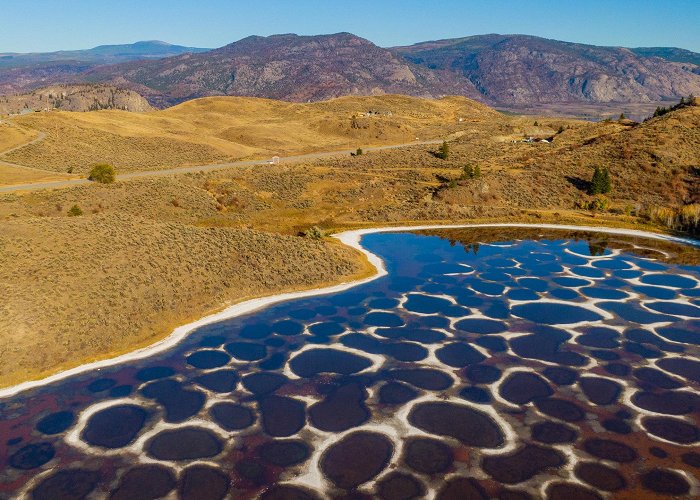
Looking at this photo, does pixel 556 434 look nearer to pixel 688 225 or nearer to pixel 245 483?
pixel 245 483

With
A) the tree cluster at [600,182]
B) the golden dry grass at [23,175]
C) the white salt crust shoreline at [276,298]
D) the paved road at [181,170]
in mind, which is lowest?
the white salt crust shoreline at [276,298]

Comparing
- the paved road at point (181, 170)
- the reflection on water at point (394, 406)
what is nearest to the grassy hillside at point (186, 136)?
the paved road at point (181, 170)

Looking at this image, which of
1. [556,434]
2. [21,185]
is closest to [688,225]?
[556,434]

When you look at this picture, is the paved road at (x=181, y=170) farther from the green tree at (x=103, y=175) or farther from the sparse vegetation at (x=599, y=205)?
the sparse vegetation at (x=599, y=205)

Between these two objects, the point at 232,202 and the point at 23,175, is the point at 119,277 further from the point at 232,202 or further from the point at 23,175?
the point at 23,175

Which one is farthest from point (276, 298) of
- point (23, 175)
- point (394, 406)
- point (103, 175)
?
point (23, 175)

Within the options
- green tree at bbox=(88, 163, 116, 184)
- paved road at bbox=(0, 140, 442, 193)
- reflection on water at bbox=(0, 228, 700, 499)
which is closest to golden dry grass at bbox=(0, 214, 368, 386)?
reflection on water at bbox=(0, 228, 700, 499)
